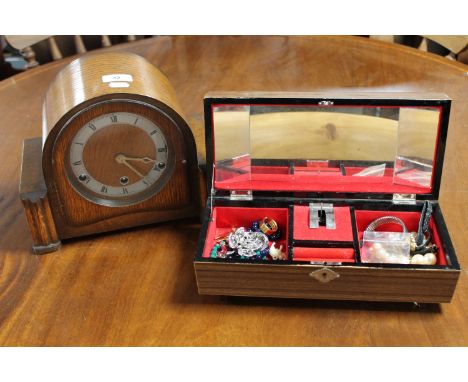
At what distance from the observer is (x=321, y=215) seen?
1345mm

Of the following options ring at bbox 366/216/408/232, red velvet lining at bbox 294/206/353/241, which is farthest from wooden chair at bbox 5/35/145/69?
ring at bbox 366/216/408/232

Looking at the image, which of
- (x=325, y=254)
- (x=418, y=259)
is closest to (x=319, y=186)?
(x=325, y=254)

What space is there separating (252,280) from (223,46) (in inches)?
55.2

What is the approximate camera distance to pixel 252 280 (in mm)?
1161

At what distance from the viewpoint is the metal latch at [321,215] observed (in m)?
1.32

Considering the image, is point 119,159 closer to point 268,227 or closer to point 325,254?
point 268,227

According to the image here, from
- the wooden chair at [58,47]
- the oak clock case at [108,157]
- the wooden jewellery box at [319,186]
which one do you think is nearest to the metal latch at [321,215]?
the wooden jewellery box at [319,186]

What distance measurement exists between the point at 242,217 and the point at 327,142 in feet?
0.85

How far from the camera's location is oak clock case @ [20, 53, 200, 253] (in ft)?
4.20

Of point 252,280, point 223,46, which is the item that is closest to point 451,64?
point 223,46

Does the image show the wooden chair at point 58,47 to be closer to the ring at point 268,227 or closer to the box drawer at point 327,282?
the ring at point 268,227

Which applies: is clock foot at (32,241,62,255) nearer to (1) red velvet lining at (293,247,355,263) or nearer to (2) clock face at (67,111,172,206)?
(2) clock face at (67,111,172,206)

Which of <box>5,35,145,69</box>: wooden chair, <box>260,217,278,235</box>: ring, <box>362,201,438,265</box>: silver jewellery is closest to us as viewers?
<box>362,201,438,265</box>: silver jewellery

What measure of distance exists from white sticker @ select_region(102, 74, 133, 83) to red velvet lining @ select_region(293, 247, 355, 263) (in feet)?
1.67
